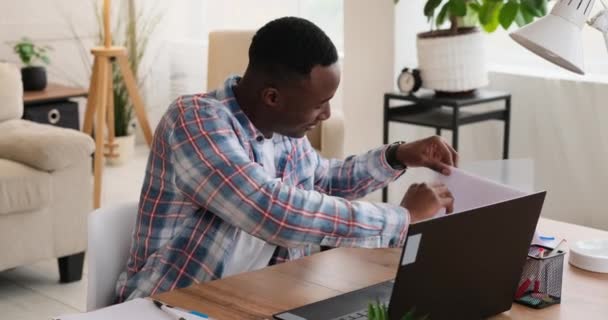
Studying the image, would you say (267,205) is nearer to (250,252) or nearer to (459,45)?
(250,252)

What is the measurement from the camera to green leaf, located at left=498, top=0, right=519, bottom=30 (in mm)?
3689

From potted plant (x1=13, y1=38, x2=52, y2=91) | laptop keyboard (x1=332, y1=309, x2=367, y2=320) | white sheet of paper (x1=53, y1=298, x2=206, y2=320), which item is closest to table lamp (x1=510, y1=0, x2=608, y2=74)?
laptop keyboard (x1=332, y1=309, x2=367, y2=320)

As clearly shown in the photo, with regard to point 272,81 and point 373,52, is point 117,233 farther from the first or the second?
point 373,52

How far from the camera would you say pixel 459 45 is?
377 cm

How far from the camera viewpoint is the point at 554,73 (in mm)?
4125

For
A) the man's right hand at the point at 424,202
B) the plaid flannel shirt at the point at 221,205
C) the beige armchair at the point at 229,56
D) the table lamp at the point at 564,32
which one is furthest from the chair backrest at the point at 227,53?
the table lamp at the point at 564,32

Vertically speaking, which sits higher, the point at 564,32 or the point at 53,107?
the point at 564,32

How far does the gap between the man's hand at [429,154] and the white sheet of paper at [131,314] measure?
0.60 m

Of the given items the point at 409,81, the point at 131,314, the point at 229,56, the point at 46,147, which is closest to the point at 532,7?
the point at 409,81

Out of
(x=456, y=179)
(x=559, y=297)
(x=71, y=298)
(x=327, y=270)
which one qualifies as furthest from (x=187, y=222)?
(x=71, y=298)

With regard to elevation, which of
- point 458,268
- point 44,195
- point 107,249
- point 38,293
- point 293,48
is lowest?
point 38,293

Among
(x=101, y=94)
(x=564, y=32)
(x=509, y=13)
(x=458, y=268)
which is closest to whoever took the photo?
(x=458, y=268)

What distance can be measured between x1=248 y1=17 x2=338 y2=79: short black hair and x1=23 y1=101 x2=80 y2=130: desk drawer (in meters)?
3.30

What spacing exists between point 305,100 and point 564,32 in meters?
0.48
